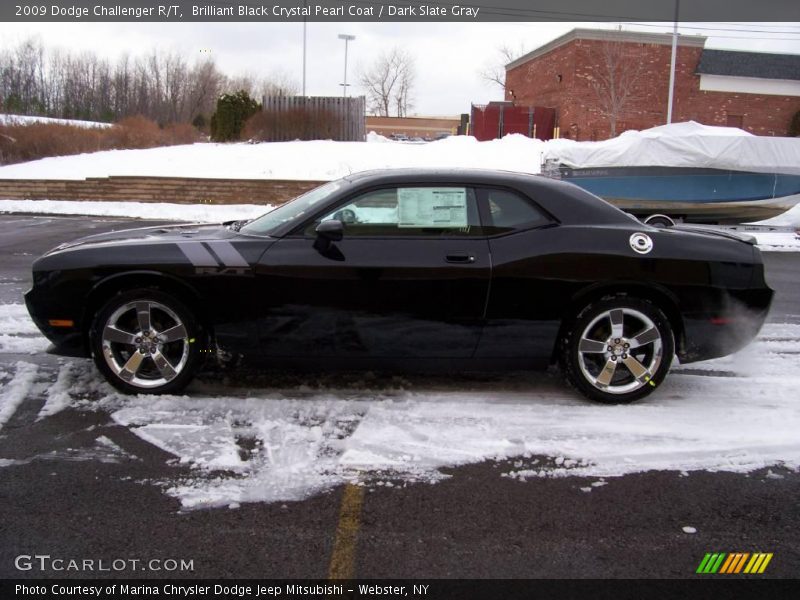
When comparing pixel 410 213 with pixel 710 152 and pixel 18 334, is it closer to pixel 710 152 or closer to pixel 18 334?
pixel 18 334

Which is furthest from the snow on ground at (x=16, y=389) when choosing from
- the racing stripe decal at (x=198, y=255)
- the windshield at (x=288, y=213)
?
the windshield at (x=288, y=213)

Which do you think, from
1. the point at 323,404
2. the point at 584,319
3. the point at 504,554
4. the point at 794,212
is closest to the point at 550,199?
the point at 584,319

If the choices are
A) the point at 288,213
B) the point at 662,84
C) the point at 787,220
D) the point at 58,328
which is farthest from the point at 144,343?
the point at 662,84

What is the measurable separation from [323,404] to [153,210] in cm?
1553

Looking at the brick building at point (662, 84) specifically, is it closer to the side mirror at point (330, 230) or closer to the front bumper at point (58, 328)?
the side mirror at point (330, 230)

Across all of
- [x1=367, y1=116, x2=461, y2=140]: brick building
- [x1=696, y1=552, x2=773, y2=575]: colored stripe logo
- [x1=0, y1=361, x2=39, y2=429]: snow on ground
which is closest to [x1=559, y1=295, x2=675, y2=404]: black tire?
[x1=696, y1=552, x2=773, y2=575]: colored stripe logo

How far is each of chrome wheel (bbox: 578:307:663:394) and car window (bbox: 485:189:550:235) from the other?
75 cm

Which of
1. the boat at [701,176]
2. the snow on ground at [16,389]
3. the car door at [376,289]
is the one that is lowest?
the snow on ground at [16,389]

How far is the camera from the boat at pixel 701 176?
→ 1459 cm

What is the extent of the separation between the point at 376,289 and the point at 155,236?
167cm

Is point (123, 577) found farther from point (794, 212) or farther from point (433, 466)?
point (794, 212)

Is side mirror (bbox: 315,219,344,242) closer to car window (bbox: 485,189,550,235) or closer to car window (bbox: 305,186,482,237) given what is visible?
car window (bbox: 305,186,482,237)

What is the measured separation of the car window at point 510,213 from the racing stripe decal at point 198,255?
1797 millimetres

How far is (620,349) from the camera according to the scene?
169 inches
